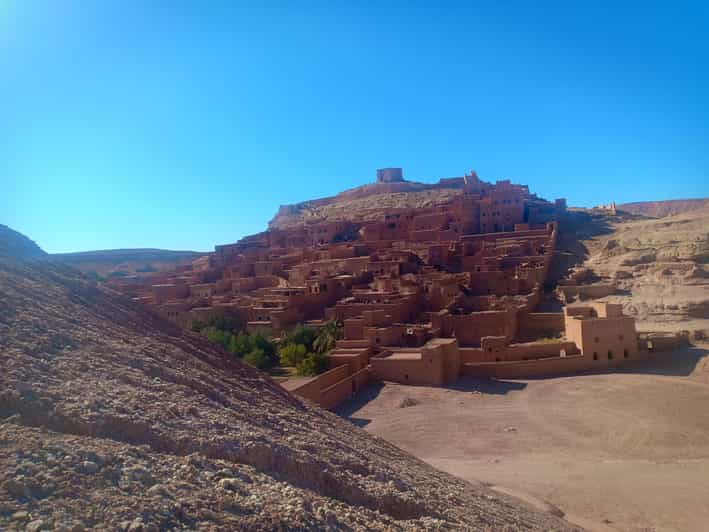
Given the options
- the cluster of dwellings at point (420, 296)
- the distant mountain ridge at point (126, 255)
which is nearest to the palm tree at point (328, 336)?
the cluster of dwellings at point (420, 296)

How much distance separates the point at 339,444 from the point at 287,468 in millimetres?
1772

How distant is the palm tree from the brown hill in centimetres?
6391

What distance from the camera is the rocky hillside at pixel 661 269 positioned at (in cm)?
2328

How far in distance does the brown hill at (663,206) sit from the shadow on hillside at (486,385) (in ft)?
215

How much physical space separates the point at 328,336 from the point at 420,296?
5.81 meters

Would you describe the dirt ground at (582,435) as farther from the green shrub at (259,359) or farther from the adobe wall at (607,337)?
the green shrub at (259,359)

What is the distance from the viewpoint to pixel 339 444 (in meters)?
6.38

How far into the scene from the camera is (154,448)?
4094 mm

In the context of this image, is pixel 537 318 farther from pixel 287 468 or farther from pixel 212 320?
pixel 287 468

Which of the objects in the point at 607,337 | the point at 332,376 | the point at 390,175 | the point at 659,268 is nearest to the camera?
the point at 332,376

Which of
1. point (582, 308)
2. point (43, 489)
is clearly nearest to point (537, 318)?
point (582, 308)

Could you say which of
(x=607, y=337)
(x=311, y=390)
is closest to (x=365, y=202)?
(x=607, y=337)

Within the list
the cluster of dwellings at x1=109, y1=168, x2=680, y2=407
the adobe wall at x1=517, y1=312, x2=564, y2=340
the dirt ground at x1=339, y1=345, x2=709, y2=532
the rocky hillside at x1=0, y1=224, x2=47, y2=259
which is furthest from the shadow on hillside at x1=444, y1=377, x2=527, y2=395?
the rocky hillside at x1=0, y1=224, x2=47, y2=259

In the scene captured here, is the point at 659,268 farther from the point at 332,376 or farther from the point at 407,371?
the point at 332,376
